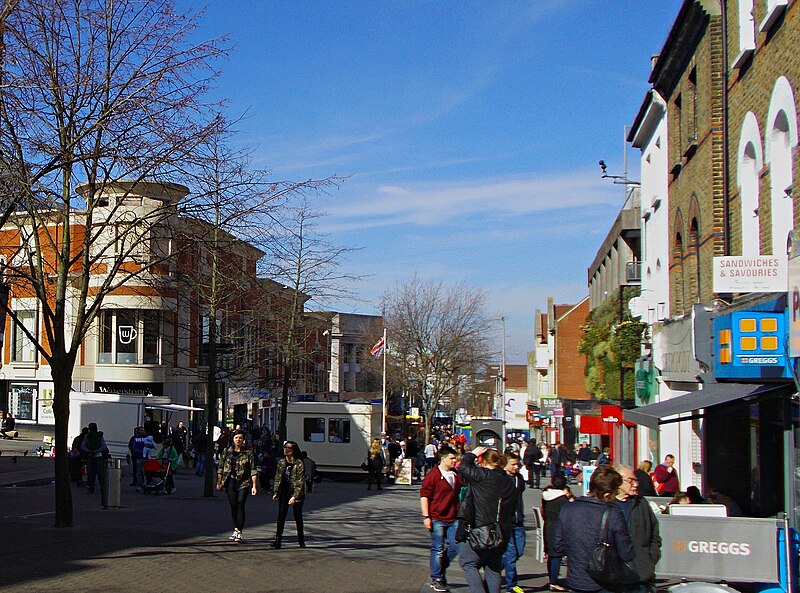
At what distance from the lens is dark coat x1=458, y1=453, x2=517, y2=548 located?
9148 mm

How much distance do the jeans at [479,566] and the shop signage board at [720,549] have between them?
62.3 inches

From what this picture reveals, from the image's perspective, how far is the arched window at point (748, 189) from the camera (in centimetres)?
1498

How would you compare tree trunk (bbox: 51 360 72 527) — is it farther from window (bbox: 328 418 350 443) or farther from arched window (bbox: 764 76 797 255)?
window (bbox: 328 418 350 443)

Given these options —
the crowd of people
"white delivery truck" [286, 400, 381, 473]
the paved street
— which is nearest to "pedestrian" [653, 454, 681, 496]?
the crowd of people

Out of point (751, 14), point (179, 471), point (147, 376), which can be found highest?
point (751, 14)

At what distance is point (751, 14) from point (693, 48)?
4272 millimetres

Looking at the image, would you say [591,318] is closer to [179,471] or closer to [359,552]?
[179,471]

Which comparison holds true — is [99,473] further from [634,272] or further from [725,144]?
[634,272]

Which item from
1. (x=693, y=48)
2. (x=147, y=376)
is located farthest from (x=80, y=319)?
(x=147, y=376)

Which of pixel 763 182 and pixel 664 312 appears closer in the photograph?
pixel 763 182

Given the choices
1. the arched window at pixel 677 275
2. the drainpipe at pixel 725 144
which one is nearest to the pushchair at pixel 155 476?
the arched window at pixel 677 275

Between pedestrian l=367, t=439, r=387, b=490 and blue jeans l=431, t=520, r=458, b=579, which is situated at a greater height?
blue jeans l=431, t=520, r=458, b=579

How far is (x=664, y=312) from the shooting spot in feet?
75.4

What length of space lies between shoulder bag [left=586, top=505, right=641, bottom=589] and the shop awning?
667 centimetres
